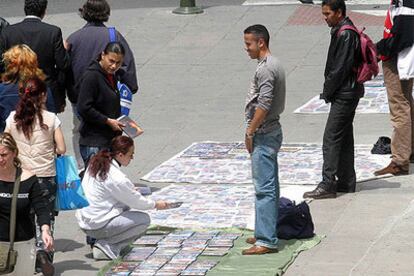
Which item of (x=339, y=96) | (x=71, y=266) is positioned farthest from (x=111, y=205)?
(x=339, y=96)

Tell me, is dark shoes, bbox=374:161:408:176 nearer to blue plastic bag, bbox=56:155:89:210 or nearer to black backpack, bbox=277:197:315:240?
black backpack, bbox=277:197:315:240

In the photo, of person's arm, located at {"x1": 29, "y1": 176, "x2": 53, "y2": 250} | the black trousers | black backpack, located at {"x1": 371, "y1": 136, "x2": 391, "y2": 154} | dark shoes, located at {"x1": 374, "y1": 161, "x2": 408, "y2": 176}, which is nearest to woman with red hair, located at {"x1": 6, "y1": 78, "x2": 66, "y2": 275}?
person's arm, located at {"x1": 29, "y1": 176, "x2": 53, "y2": 250}

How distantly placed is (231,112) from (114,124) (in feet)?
14.5

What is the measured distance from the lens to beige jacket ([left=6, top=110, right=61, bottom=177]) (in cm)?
966

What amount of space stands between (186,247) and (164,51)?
8024 mm

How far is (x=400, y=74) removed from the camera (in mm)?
12102

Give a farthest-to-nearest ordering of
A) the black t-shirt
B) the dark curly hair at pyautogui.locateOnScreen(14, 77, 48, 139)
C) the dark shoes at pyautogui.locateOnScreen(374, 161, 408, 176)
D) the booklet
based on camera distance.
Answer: the dark shoes at pyautogui.locateOnScreen(374, 161, 408, 176)
the booklet
the dark curly hair at pyautogui.locateOnScreen(14, 77, 48, 139)
the black t-shirt

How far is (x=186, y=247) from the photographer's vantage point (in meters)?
10.2

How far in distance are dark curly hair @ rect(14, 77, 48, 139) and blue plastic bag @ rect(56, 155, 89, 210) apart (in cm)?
33

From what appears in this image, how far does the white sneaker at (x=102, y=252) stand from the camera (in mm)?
10008

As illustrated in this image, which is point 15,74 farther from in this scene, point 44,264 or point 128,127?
point 44,264

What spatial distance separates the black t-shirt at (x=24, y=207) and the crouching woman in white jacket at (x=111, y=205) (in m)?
1.63

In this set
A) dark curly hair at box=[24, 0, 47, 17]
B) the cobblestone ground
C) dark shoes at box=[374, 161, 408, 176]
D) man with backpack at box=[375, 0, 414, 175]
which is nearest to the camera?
dark curly hair at box=[24, 0, 47, 17]

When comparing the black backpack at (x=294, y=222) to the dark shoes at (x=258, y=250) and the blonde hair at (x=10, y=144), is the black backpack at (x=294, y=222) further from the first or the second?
the blonde hair at (x=10, y=144)
